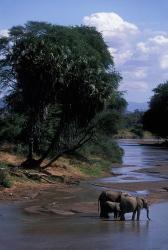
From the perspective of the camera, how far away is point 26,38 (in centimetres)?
3638

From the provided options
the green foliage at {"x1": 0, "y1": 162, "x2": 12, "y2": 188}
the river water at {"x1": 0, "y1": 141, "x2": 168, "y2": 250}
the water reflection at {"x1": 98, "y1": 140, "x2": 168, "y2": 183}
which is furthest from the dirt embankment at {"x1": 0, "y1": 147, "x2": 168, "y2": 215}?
the water reflection at {"x1": 98, "y1": 140, "x2": 168, "y2": 183}

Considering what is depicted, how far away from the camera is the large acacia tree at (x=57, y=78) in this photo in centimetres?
3609

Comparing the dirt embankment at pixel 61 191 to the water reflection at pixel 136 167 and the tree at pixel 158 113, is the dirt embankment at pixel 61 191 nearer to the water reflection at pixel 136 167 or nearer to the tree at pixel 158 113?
the water reflection at pixel 136 167

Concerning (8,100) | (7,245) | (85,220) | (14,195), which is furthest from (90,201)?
(8,100)

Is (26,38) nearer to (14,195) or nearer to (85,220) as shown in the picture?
(14,195)

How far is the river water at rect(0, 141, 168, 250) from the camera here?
16.7 metres

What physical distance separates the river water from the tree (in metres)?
97.6

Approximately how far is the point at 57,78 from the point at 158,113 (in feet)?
287

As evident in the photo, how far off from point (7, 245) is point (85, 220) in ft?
18.1

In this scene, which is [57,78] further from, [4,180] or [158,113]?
[158,113]

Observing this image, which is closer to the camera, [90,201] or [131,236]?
[131,236]

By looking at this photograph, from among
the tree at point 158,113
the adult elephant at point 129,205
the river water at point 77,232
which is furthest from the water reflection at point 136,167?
the tree at point 158,113

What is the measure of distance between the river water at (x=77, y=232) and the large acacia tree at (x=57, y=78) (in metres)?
14.3

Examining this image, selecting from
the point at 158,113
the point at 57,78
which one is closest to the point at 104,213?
the point at 57,78
